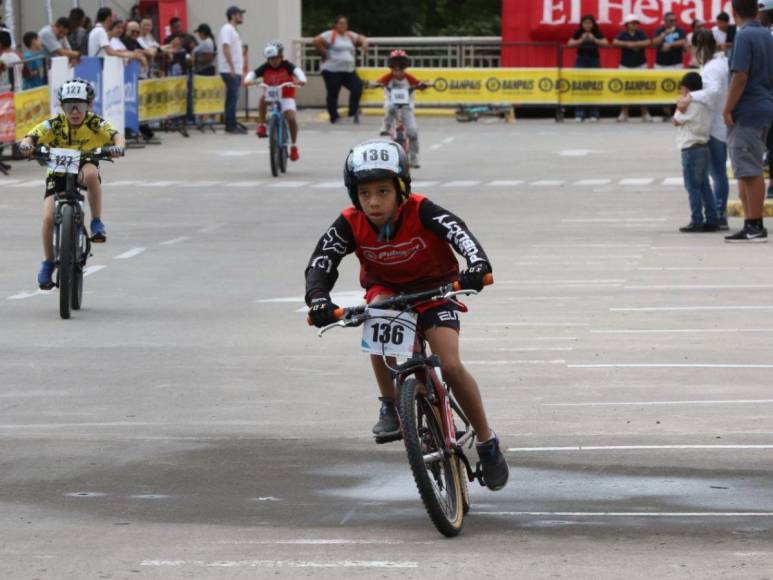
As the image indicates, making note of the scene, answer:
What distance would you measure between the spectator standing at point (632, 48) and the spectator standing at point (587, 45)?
1.34 feet

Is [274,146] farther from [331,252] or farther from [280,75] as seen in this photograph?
[331,252]

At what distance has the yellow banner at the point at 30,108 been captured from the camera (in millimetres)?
27406

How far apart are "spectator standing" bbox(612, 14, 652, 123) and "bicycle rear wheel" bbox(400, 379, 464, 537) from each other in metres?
33.1

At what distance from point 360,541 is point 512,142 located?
1060 inches

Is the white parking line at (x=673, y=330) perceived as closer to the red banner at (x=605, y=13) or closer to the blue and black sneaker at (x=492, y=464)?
the blue and black sneaker at (x=492, y=464)

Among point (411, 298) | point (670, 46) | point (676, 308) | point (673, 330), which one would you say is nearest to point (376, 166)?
point (411, 298)

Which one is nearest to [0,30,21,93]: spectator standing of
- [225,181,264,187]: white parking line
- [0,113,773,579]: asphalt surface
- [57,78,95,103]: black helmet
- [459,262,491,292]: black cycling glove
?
[225,181,264,187]: white parking line

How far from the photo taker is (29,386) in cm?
1060

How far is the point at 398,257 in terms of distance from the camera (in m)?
7.30

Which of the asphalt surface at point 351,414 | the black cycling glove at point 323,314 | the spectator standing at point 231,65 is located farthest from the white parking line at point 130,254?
the spectator standing at point 231,65

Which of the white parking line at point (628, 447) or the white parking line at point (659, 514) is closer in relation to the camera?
the white parking line at point (659, 514)

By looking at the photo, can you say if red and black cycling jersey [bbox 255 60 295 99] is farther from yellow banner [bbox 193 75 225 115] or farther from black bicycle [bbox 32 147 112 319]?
black bicycle [bbox 32 147 112 319]

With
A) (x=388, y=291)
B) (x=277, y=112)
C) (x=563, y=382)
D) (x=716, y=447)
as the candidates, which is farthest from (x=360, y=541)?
(x=277, y=112)

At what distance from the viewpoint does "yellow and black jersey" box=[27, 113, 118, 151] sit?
14094 millimetres
